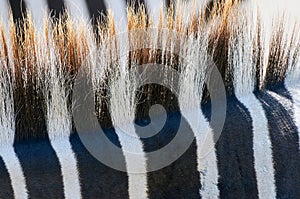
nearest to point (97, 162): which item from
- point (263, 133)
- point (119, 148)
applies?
point (119, 148)

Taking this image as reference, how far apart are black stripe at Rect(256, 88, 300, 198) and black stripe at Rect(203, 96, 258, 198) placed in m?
0.05

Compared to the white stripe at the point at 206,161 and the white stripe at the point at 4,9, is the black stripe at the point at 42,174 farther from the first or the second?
the white stripe at the point at 4,9

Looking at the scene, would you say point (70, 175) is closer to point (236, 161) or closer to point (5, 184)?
point (5, 184)

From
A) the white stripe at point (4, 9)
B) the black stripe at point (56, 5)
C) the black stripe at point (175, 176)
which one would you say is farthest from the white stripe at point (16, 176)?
the black stripe at point (56, 5)

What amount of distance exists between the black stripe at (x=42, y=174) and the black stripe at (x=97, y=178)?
0.04 meters

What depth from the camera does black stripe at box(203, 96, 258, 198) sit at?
109cm

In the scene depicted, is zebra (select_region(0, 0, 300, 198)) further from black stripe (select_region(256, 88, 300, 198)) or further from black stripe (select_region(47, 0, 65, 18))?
black stripe (select_region(47, 0, 65, 18))

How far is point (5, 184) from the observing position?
1021 millimetres

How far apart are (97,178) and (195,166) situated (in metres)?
0.18

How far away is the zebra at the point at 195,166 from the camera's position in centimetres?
104

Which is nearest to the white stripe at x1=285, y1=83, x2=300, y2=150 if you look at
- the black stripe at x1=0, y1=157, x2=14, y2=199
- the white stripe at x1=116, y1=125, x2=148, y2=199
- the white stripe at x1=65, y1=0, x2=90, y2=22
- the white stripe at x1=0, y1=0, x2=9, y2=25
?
the white stripe at x1=116, y1=125, x2=148, y2=199

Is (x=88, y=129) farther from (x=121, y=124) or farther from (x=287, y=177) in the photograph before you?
(x=287, y=177)

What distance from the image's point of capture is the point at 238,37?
3.92ft

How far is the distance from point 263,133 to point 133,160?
0.26 m
